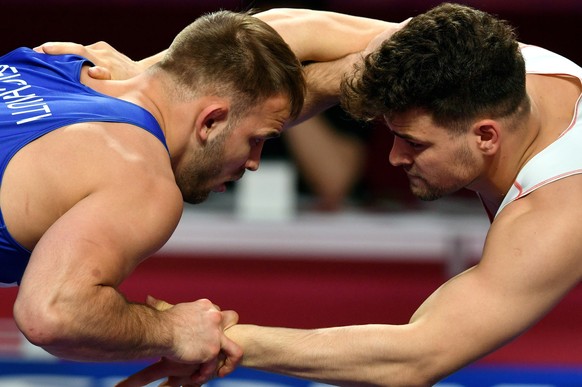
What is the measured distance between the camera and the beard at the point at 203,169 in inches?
84.8

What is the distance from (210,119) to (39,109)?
1.20 feet

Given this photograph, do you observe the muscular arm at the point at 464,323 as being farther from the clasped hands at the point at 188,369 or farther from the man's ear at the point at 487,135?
the man's ear at the point at 487,135

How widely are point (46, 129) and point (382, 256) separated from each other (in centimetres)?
248

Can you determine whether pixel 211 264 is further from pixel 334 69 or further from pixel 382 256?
pixel 334 69

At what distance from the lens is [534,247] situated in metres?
2.02

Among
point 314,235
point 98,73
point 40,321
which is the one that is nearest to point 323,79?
point 98,73

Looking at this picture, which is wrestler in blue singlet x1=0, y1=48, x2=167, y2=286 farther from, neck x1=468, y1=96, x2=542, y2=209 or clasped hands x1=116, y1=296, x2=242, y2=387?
neck x1=468, y1=96, x2=542, y2=209

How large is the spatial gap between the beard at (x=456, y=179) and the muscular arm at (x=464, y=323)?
16 cm

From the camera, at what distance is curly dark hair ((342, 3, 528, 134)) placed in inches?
83.0

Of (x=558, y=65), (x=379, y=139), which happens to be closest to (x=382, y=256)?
(x=379, y=139)

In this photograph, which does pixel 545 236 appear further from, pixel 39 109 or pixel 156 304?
pixel 39 109

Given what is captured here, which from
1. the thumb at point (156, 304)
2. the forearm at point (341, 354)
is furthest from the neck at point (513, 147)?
the thumb at point (156, 304)

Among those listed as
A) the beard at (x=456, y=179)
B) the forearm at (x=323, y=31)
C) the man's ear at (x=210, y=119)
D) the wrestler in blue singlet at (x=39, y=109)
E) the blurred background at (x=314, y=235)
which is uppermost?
the wrestler in blue singlet at (x=39, y=109)

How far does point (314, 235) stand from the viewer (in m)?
4.18
